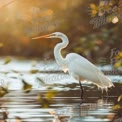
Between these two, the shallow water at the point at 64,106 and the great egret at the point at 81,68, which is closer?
the shallow water at the point at 64,106

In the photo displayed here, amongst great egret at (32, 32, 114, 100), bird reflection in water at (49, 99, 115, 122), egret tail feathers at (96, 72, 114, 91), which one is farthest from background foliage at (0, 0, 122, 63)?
bird reflection in water at (49, 99, 115, 122)

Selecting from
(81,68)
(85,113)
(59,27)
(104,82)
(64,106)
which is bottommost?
(85,113)

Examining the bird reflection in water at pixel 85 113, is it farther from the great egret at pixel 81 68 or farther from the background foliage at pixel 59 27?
the great egret at pixel 81 68

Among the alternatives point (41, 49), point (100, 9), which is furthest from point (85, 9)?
point (100, 9)

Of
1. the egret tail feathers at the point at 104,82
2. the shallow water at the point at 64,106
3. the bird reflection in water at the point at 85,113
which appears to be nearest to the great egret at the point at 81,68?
the egret tail feathers at the point at 104,82

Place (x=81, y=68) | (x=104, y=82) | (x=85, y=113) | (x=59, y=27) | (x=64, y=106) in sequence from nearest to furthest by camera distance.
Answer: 1. (x=85, y=113)
2. (x=64, y=106)
3. (x=104, y=82)
4. (x=81, y=68)
5. (x=59, y=27)

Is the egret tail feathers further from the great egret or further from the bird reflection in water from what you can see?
the bird reflection in water

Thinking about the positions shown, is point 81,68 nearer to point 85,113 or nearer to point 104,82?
point 104,82

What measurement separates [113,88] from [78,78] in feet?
2.78

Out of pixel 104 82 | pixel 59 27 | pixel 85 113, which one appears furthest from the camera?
pixel 59 27

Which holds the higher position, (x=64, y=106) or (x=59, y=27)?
(x=59, y=27)

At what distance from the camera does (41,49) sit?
100ft

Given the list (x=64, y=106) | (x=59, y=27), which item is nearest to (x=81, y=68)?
(x=64, y=106)

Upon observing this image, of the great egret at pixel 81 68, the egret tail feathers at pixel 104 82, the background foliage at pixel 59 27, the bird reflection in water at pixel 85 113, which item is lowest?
the bird reflection in water at pixel 85 113
